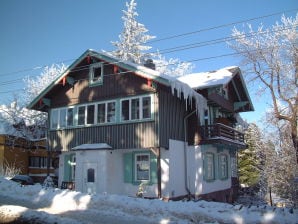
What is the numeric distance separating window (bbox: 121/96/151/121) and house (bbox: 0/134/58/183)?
17.3 m

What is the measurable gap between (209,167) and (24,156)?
22506 mm

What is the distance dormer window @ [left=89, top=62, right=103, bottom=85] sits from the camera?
20.6 meters

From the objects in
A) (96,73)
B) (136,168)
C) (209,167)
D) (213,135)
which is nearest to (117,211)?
(136,168)

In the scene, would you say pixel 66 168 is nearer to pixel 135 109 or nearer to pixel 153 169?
pixel 153 169

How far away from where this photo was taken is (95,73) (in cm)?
2103

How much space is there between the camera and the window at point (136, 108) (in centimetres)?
1817

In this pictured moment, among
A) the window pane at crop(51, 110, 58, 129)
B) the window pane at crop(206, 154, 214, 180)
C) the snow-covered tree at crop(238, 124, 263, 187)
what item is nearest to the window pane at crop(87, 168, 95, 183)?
the window pane at crop(51, 110, 58, 129)

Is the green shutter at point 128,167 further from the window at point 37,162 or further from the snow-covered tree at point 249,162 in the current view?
the window at point 37,162

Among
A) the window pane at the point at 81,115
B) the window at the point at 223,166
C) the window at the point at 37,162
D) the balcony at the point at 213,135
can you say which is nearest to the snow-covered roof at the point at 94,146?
the window pane at the point at 81,115

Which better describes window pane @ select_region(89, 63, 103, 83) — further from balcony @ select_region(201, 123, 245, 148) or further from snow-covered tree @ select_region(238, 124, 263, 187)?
snow-covered tree @ select_region(238, 124, 263, 187)

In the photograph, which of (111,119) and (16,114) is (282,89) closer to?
(111,119)

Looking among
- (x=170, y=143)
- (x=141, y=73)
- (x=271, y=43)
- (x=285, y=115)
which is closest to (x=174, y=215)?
(x=170, y=143)

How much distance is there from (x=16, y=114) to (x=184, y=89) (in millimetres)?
26271

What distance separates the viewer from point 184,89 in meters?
17.7
